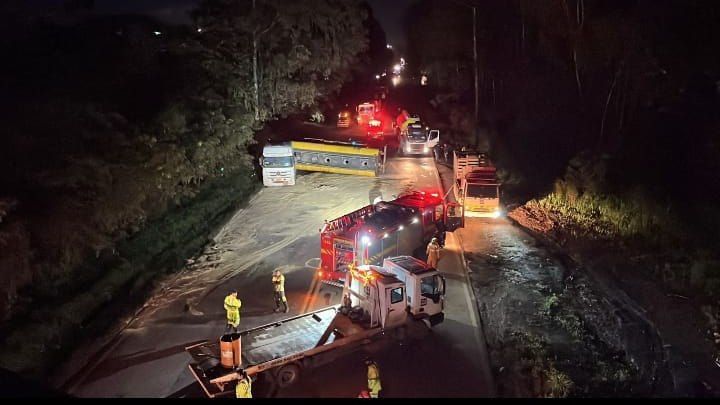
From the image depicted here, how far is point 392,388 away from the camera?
482 inches

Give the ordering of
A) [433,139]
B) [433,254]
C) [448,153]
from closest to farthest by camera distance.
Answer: [433,254]
[448,153]
[433,139]

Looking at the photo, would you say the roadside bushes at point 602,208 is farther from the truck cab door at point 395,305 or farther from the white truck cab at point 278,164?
the white truck cab at point 278,164

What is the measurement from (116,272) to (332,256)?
6.49m

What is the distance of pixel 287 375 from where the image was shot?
40.0 feet

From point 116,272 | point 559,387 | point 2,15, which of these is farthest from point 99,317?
point 2,15

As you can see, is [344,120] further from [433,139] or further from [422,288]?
[422,288]

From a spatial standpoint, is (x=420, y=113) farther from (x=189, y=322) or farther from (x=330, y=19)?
(x=189, y=322)

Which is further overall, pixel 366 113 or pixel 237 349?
pixel 366 113

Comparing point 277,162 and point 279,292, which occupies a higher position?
point 277,162

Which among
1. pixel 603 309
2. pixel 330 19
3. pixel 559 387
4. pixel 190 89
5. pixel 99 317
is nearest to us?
pixel 559 387

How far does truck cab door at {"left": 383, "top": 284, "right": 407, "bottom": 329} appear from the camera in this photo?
44.0 feet

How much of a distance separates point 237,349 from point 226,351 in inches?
8.6

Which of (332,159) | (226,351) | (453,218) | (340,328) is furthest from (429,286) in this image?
(332,159)

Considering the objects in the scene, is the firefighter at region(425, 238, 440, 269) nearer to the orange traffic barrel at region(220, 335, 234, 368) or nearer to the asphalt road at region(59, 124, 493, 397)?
the asphalt road at region(59, 124, 493, 397)
